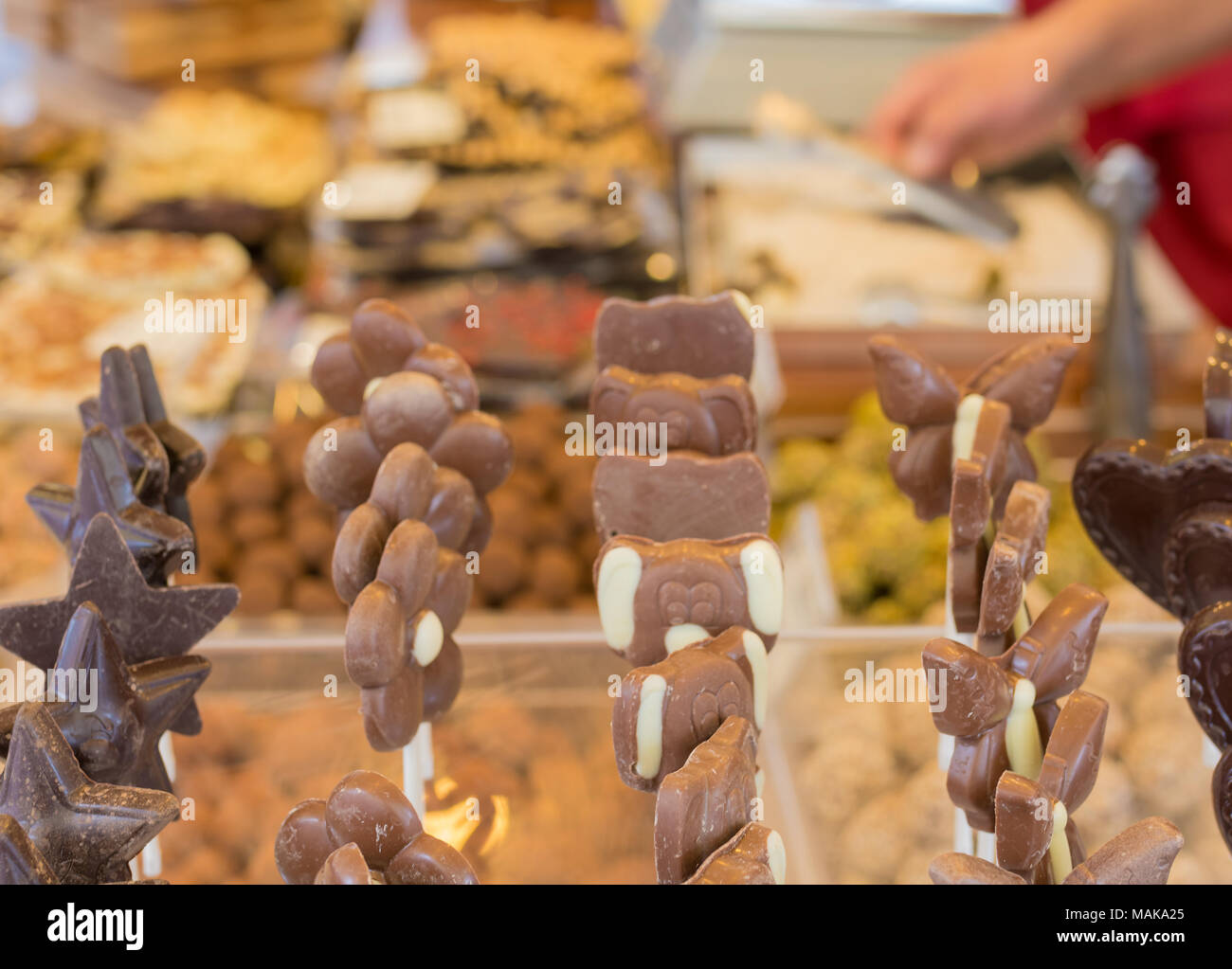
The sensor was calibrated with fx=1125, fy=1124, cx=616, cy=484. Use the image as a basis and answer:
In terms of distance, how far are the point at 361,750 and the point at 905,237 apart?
7.68ft

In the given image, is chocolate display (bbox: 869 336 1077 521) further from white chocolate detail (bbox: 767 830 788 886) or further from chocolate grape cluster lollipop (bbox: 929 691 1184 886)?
white chocolate detail (bbox: 767 830 788 886)

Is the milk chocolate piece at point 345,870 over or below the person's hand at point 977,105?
below

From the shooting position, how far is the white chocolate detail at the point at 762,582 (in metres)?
0.84

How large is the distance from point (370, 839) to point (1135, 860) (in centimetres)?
47

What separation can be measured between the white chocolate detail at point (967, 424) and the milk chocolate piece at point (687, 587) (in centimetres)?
18

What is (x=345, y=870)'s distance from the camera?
0.64 m

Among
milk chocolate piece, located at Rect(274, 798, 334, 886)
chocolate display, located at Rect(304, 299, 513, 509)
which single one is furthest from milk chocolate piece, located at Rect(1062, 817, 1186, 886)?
chocolate display, located at Rect(304, 299, 513, 509)

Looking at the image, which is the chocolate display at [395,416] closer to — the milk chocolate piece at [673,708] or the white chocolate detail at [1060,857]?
the milk chocolate piece at [673,708]

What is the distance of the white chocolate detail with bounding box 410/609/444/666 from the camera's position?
917 millimetres

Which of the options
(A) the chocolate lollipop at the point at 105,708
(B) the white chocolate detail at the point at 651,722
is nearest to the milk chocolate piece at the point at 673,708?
(B) the white chocolate detail at the point at 651,722

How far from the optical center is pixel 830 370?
2457 millimetres

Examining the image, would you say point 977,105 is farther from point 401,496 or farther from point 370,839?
point 370,839

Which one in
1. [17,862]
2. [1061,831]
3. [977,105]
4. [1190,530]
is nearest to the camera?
[17,862]

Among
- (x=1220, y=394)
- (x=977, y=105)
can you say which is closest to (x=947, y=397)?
(x=1220, y=394)
